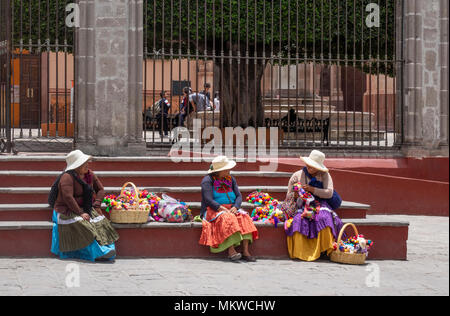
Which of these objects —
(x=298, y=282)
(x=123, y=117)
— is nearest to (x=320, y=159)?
(x=298, y=282)

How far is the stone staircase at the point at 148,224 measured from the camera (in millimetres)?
8906

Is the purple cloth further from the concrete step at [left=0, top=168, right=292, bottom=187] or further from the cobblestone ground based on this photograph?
the concrete step at [left=0, top=168, right=292, bottom=187]

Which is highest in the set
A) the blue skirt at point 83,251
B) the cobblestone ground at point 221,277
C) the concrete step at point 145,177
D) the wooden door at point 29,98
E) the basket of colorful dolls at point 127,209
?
the wooden door at point 29,98

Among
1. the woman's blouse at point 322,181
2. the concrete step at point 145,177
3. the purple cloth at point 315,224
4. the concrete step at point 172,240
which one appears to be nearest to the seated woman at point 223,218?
the concrete step at point 172,240

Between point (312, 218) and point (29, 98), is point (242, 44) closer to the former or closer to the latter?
point (29, 98)

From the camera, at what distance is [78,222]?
8594 millimetres

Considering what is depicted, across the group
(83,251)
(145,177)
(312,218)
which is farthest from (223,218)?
(145,177)

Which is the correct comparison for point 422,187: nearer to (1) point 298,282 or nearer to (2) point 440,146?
(2) point 440,146

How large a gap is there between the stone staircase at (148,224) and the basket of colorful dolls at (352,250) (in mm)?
547

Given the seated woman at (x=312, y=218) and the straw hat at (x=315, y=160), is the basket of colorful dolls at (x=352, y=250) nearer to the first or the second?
the seated woman at (x=312, y=218)

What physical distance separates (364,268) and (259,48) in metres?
10.3

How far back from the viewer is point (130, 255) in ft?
29.7

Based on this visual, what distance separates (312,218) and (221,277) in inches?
67.1

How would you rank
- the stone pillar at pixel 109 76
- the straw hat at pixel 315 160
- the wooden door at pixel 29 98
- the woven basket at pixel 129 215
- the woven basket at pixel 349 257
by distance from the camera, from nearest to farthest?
the woven basket at pixel 349 257 < the woven basket at pixel 129 215 < the straw hat at pixel 315 160 < the stone pillar at pixel 109 76 < the wooden door at pixel 29 98
